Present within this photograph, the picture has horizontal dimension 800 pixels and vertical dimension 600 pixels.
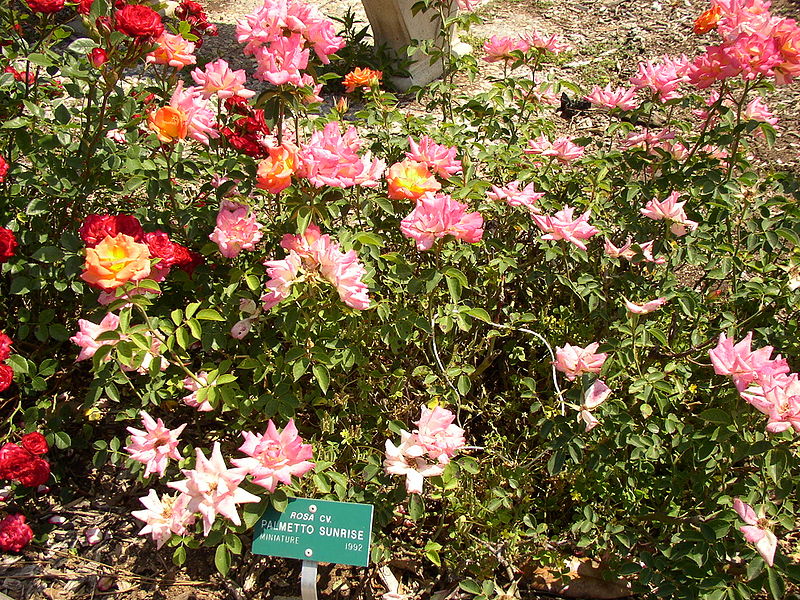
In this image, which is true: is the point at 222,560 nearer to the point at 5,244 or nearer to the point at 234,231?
the point at 234,231

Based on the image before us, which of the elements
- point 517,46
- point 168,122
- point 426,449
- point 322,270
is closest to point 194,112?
point 168,122

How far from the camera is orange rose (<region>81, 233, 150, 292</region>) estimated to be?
139cm

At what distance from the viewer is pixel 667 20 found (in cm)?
547

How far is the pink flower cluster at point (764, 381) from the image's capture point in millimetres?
1316

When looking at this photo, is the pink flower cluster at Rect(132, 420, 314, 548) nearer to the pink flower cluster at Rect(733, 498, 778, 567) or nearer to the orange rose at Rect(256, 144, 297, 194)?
the orange rose at Rect(256, 144, 297, 194)

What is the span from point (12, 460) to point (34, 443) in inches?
2.6

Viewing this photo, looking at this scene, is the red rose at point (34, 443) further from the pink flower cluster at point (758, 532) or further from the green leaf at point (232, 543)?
the pink flower cluster at point (758, 532)

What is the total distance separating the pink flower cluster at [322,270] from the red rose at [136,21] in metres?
0.66

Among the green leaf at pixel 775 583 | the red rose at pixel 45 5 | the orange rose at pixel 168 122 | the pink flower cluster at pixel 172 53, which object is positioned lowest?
Result: the green leaf at pixel 775 583

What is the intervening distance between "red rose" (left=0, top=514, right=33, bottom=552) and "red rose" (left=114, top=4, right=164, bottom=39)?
1.45 meters

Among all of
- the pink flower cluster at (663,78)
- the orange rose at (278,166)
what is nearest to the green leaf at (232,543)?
the orange rose at (278,166)

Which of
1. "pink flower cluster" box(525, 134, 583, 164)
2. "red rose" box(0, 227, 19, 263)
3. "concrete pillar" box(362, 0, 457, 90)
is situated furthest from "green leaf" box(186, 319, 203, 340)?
"concrete pillar" box(362, 0, 457, 90)

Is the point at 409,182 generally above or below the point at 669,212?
above

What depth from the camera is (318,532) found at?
5.36 ft
